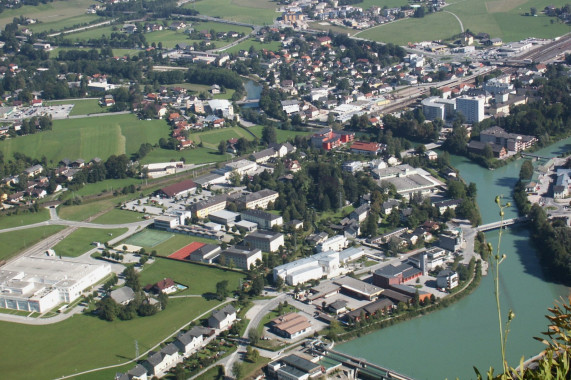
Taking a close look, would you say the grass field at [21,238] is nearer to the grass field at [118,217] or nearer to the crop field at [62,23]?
the grass field at [118,217]

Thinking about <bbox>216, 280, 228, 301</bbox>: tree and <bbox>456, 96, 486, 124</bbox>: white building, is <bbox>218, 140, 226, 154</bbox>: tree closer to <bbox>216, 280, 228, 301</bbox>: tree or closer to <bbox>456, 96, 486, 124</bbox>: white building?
<bbox>456, 96, 486, 124</bbox>: white building

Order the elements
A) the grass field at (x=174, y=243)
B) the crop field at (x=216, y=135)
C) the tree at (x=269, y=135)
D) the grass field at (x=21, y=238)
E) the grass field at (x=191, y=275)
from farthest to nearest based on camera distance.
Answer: the crop field at (x=216, y=135) < the tree at (x=269, y=135) < the grass field at (x=21, y=238) < the grass field at (x=174, y=243) < the grass field at (x=191, y=275)

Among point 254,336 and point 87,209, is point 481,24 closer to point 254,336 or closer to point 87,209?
point 87,209

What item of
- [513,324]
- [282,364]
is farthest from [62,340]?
[513,324]

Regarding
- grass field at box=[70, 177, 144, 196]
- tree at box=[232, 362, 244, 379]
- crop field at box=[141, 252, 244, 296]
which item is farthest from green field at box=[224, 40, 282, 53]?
tree at box=[232, 362, 244, 379]

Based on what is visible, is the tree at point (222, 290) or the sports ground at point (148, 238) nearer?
the tree at point (222, 290)

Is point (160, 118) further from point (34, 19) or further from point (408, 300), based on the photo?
point (34, 19)

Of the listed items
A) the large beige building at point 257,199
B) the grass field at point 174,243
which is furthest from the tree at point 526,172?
the grass field at point 174,243
